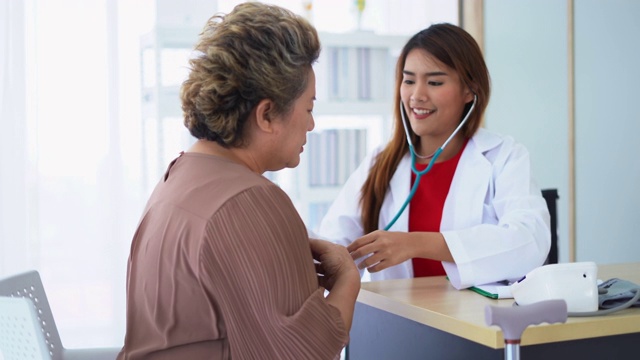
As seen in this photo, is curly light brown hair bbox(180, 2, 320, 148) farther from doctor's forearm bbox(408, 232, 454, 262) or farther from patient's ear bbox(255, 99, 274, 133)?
doctor's forearm bbox(408, 232, 454, 262)

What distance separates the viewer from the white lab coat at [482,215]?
1.71m

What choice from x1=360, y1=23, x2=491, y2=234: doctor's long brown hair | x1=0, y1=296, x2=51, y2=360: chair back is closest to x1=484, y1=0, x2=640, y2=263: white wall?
x1=360, y1=23, x2=491, y2=234: doctor's long brown hair

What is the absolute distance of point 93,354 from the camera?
1.59 m

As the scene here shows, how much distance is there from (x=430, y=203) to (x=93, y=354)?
0.90 metres

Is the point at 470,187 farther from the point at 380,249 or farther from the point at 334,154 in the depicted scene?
the point at 334,154

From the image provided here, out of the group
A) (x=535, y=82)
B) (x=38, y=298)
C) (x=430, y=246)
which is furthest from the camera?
(x=535, y=82)

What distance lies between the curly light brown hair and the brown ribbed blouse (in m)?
0.08

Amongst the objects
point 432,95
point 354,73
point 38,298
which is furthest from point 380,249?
point 354,73

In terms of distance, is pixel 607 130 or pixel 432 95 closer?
pixel 432 95

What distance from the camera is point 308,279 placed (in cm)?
116

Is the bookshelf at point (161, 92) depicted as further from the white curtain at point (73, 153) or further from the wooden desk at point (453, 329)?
the wooden desk at point (453, 329)

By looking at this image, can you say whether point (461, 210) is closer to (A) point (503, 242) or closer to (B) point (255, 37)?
(A) point (503, 242)

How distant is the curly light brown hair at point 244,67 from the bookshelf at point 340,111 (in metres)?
2.11

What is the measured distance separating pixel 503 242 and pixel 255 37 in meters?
0.80
